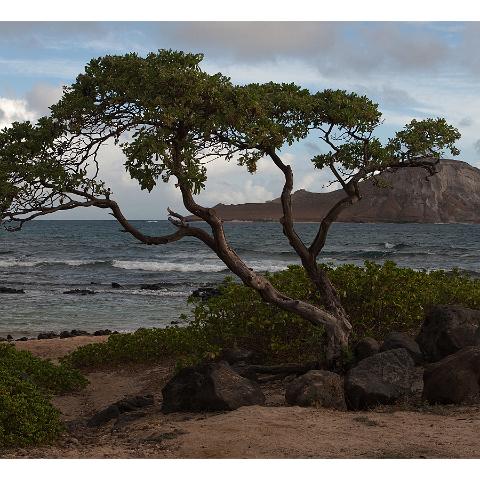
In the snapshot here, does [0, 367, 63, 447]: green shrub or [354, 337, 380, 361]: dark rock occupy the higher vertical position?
[354, 337, 380, 361]: dark rock

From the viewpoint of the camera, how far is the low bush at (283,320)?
14922mm

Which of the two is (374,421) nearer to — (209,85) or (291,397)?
(291,397)

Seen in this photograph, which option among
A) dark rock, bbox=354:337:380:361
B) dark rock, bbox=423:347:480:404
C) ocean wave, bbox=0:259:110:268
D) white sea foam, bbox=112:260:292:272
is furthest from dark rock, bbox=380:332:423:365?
ocean wave, bbox=0:259:110:268

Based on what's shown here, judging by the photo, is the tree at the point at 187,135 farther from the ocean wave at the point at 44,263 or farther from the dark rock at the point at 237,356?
the ocean wave at the point at 44,263

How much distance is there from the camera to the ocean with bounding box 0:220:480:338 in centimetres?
2877

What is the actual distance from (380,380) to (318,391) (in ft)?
3.41

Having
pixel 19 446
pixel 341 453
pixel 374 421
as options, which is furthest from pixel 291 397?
pixel 19 446

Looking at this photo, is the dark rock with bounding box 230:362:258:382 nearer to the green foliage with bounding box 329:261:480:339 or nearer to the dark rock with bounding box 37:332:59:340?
the green foliage with bounding box 329:261:480:339

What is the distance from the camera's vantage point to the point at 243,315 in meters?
15.4

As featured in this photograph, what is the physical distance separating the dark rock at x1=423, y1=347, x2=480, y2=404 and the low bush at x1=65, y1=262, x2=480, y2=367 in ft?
9.57

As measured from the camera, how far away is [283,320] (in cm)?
1455

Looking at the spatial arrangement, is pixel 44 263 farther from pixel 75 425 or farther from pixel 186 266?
pixel 75 425

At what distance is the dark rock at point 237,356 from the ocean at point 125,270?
14.1 feet

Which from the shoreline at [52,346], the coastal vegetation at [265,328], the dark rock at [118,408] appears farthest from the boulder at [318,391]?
the shoreline at [52,346]
